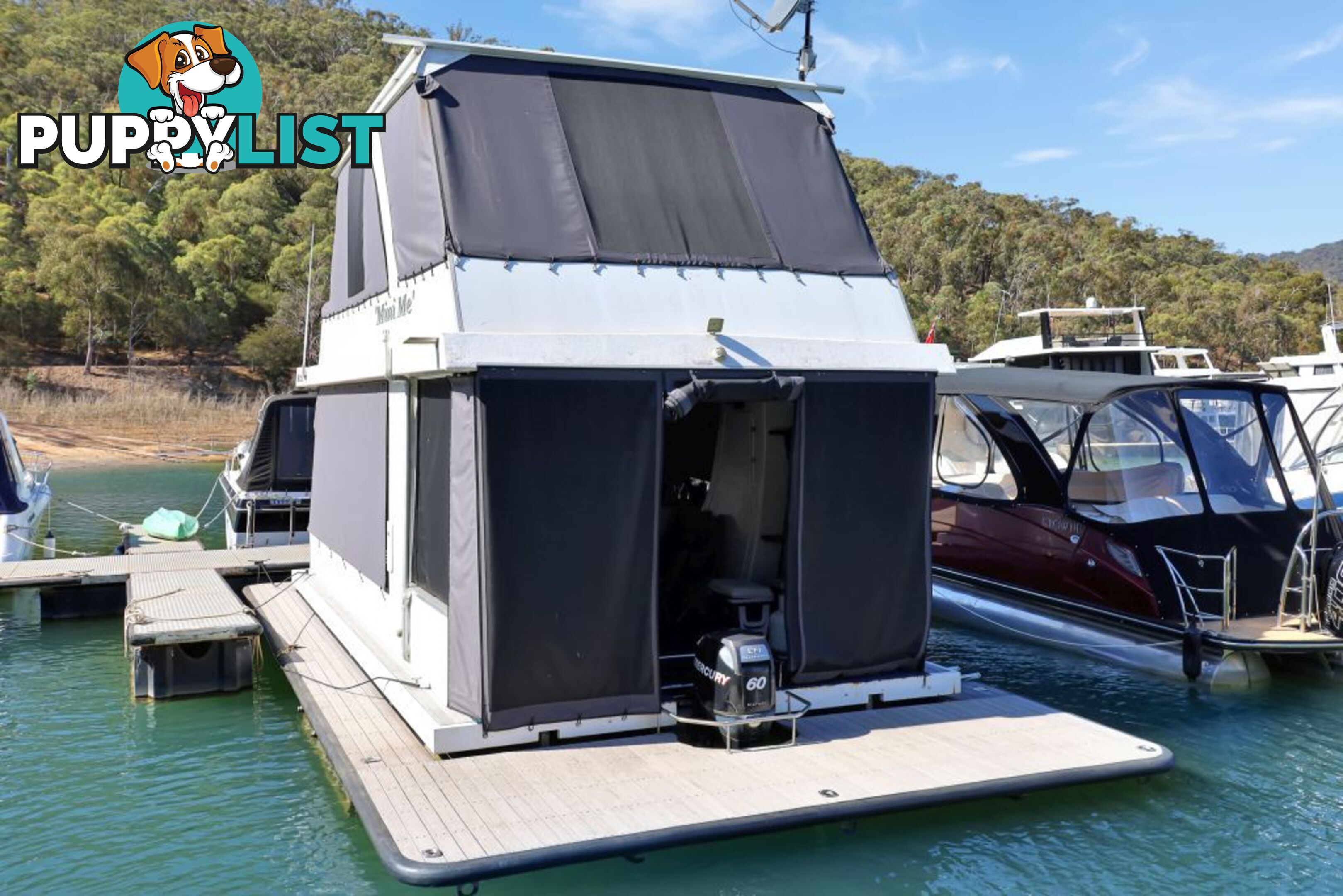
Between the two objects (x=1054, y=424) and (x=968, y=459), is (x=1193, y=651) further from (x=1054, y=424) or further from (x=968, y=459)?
(x=968, y=459)

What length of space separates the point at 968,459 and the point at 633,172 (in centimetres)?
703

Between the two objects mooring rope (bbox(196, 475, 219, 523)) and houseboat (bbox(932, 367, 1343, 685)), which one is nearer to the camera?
houseboat (bbox(932, 367, 1343, 685))

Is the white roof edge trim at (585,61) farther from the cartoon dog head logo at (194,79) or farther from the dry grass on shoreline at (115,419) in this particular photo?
the dry grass on shoreline at (115,419)

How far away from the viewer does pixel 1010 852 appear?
648cm

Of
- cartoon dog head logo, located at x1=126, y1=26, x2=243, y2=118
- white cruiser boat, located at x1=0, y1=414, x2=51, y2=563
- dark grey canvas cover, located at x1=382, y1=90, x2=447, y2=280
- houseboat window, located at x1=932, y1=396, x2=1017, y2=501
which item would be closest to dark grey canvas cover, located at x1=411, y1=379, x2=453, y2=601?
dark grey canvas cover, located at x1=382, y1=90, x2=447, y2=280

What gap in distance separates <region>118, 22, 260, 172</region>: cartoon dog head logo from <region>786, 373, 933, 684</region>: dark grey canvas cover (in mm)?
26637

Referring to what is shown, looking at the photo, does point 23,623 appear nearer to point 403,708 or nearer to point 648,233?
point 403,708

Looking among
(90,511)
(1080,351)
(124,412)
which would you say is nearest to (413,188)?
(90,511)

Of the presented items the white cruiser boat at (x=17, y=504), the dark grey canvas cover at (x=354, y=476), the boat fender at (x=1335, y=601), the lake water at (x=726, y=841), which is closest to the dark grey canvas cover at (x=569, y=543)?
the lake water at (x=726, y=841)

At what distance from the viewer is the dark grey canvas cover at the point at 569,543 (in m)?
6.41

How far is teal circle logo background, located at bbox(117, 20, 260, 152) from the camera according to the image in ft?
111

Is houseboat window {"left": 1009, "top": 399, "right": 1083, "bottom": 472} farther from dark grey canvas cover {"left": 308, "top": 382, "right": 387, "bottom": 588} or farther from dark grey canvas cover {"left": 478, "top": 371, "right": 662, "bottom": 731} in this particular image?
dark grey canvas cover {"left": 308, "top": 382, "right": 387, "bottom": 588}

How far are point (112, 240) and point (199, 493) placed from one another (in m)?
24.7

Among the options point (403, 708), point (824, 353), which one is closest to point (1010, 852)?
point (824, 353)
